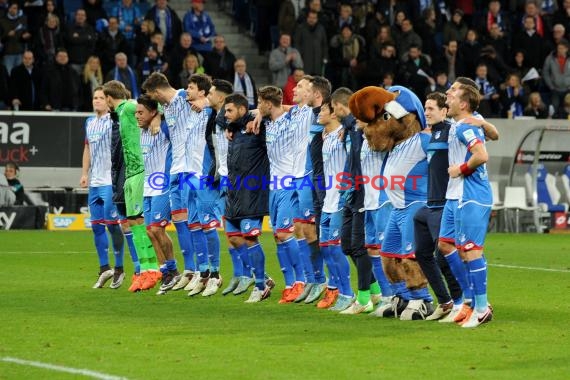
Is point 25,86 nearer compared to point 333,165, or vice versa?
point 333,165

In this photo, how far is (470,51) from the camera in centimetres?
Result: 2956

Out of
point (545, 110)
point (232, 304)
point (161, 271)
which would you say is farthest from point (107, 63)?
point (232, 304)

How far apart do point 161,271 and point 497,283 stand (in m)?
4.18

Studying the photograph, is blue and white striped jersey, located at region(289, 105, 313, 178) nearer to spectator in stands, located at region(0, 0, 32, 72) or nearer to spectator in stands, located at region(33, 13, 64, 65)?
spectator in stands, located at region(33, 13, 64, 65)

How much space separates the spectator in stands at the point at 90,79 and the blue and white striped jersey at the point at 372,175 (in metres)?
14.3

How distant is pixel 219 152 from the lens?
15.3 metres

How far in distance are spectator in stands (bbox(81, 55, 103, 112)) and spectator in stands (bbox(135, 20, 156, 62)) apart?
3.21 ft

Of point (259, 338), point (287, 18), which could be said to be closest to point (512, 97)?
point (287, 18)

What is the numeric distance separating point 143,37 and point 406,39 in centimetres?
597

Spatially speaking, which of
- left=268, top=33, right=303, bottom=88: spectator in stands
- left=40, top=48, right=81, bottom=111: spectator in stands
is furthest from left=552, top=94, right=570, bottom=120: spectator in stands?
left=40, top=48, right=81, bottom=111: spectator in stands

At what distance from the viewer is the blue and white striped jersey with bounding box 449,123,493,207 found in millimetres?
11711

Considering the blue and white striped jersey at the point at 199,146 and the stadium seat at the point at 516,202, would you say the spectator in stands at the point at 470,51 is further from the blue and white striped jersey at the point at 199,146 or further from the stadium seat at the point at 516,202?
the blue and white striped jersey at the point at 199,146

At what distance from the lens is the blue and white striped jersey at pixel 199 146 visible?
1539 cm

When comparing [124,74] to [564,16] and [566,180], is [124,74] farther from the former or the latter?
[564,16]
